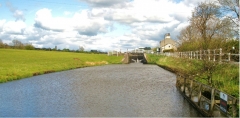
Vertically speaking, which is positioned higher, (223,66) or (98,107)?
(223,66)

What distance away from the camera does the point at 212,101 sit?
44.4 feet

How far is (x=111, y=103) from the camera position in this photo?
59.7ft

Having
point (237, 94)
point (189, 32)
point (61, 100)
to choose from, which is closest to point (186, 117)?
point (237, 94)

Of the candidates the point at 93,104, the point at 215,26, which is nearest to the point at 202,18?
the point at 215,26

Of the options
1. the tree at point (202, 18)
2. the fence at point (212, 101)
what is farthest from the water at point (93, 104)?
the tree at point (202, 18)

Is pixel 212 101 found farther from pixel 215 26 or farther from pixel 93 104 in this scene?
pixel 215 26

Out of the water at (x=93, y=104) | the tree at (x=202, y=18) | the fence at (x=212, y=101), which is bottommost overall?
the water at (x=93, y=104)

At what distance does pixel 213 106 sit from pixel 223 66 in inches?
300

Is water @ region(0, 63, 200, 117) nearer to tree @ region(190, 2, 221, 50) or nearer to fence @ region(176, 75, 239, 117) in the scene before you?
fence @ region(176, 75, 239, 117)

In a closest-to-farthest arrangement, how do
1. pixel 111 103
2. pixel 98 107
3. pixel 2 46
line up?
pixel 98 107
pixel 111 103
pixel 2 46

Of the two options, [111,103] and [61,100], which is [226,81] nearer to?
[111,103]

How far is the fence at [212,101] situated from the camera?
1157cm

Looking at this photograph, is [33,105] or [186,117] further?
[33,105]

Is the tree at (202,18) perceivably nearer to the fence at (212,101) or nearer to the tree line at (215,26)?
the tree line at (215,26)
